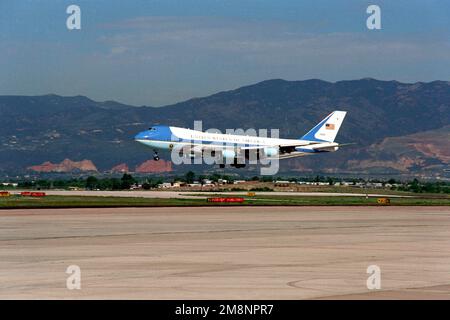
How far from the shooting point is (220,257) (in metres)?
43.0

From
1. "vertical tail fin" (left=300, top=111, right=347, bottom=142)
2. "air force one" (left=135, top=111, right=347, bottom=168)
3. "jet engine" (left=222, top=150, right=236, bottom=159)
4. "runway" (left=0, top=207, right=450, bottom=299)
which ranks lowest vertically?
"runway" (left=0, top=207, right=450, bottom=299)

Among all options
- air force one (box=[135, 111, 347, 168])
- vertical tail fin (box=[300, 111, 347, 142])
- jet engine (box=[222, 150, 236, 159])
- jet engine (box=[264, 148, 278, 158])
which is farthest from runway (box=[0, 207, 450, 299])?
vertical tail fin (box=[300, 111, 347, 142])

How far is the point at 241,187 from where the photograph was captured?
623 feet

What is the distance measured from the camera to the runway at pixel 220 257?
31.5 meters

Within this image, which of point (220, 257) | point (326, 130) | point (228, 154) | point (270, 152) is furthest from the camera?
point (326, 130)

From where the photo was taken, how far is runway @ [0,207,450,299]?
31469 mm

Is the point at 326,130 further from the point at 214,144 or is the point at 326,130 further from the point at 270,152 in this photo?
the point at 214,144

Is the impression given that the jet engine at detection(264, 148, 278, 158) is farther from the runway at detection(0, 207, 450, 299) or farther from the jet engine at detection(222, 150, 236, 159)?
the runway at detection(0, 207, 450, 299)

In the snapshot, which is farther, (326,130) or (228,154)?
(326,130)

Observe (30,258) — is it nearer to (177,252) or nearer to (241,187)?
(177,252)

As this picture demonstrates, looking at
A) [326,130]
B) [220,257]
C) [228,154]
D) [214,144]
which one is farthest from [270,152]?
[220,257]

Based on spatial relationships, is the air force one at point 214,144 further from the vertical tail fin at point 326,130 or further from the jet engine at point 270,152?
the vertical tail fin at point 326,130

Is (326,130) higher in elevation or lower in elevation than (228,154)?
higher
